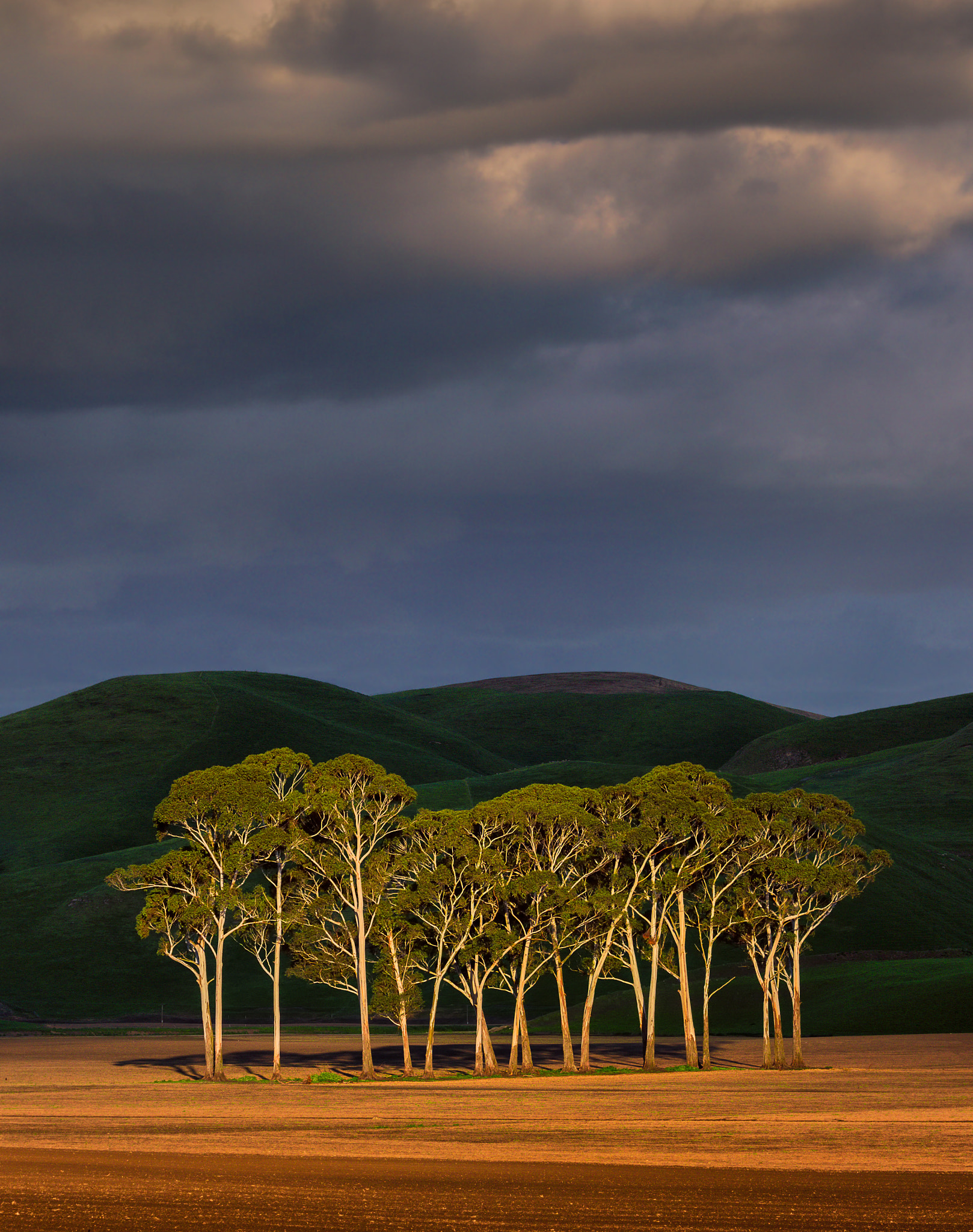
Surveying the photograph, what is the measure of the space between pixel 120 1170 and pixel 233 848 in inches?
1565

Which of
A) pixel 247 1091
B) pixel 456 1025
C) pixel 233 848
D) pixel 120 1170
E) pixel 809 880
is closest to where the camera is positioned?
pixel 120 1170

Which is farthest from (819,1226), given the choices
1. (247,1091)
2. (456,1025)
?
(456,1025)

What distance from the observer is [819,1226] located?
74.2ft

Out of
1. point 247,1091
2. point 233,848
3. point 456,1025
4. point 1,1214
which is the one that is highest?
point 233,848

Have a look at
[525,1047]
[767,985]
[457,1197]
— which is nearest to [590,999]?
[525,1047]

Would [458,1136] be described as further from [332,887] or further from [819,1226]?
[332,887]

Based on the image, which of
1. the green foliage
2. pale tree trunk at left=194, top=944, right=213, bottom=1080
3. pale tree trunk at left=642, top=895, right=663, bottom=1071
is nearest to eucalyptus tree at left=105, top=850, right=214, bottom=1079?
pale tree trunk at left=194, top=944, right=213, bottom=1080

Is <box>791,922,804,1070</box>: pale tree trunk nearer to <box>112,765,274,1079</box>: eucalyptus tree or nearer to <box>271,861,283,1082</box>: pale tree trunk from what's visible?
<box>271,861,283,1082</box>: pale tree trunk

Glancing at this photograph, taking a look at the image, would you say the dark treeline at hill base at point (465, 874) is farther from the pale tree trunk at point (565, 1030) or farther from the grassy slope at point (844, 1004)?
the grassy slope at point (844, 1004)

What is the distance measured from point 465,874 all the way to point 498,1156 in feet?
124

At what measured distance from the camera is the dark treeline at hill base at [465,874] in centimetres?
7094

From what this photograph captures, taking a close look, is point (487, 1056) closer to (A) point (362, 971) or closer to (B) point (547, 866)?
(A) point (362, 971)

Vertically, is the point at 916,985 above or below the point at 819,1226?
below

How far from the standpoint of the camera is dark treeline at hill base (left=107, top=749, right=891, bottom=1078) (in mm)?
70938
